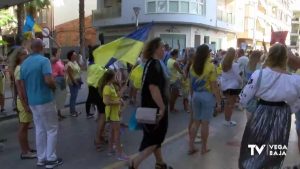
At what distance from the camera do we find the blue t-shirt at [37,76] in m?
5.90

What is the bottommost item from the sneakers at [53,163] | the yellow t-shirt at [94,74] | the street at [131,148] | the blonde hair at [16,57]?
the street at [131,148]

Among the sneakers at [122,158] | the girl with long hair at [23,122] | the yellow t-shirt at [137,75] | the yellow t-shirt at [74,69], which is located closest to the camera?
the girl with long hair at [23,122]

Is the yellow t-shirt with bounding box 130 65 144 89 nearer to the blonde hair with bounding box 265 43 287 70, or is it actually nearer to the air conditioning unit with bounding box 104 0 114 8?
the blonde hair with bounding box 265 43 287 70

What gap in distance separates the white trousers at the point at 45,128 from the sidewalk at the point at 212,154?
0.84m

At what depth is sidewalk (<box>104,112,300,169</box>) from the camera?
247 inches

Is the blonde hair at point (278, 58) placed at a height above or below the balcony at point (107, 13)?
below

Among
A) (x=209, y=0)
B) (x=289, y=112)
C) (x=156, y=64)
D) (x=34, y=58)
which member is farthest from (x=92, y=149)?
(x=209, y=0)

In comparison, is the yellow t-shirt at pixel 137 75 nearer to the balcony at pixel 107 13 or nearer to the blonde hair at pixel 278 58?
the blonde hair at pixel 278 58

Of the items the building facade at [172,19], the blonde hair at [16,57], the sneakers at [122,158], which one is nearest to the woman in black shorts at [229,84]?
the sneakers at [122,158]

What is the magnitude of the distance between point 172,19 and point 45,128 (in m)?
28.5

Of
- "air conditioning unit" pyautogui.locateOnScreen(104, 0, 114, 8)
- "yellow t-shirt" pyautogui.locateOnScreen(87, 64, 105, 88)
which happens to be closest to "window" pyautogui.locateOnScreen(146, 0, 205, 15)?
"air conditioning unit" pyautogui.locateOnScreen(104, 0, 114, 8)

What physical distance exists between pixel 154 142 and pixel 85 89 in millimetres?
12604

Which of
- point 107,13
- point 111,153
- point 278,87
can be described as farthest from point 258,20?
point 278,87

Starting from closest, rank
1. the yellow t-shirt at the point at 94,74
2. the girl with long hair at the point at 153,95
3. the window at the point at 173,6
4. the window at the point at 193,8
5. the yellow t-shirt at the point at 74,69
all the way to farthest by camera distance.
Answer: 1. the girl with long hair at the point at 153,95
2. the yellow t-shirt at the point at 94,74
3. the yellow t-shirt at the point at 74,69
4. the window at the point at 173,6
5. the window at the point at 193,8
